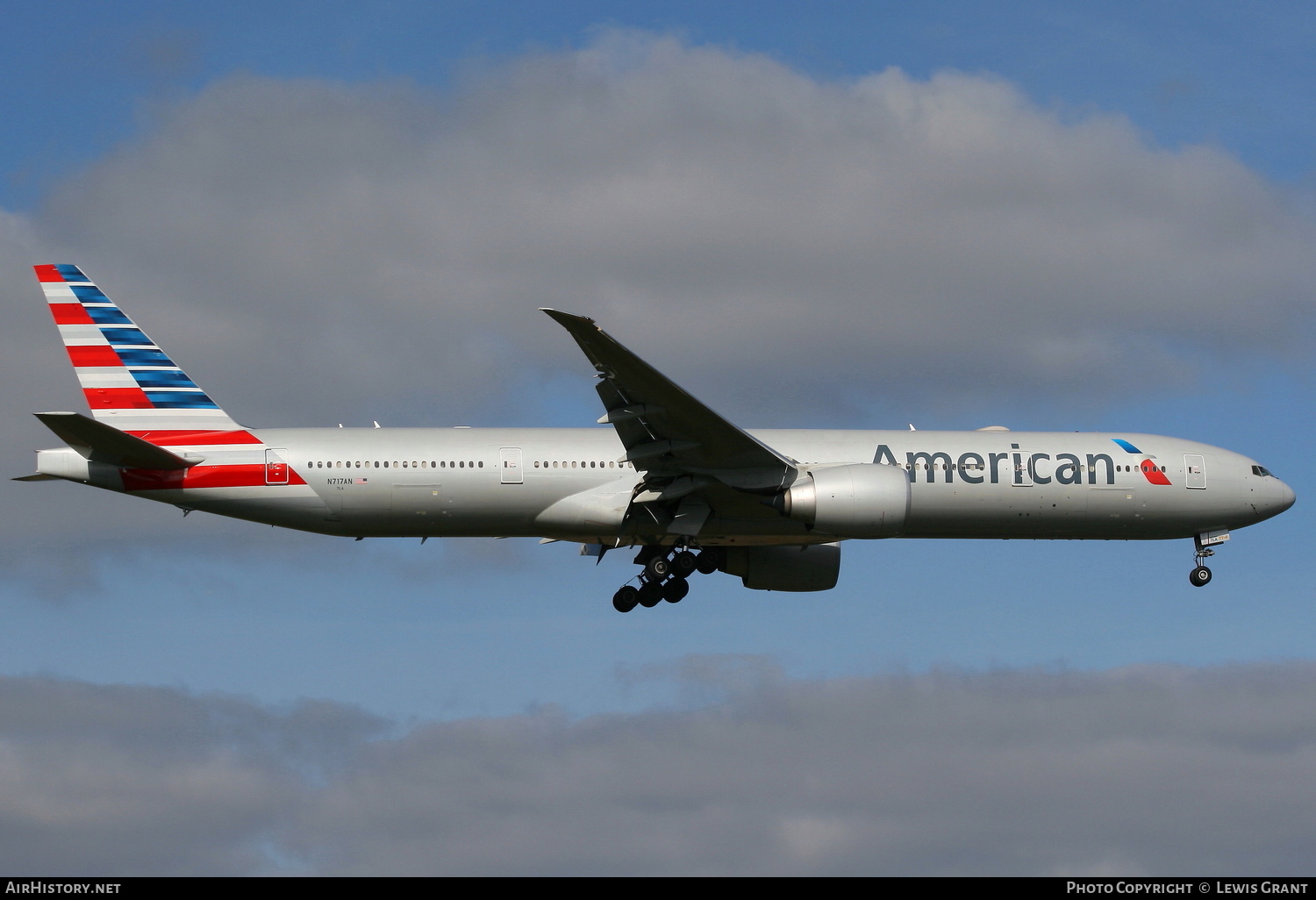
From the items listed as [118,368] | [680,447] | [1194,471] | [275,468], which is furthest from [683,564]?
[118,368]

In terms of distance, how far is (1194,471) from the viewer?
118ft

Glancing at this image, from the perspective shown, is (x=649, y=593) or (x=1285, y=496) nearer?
(x=649, y=593)

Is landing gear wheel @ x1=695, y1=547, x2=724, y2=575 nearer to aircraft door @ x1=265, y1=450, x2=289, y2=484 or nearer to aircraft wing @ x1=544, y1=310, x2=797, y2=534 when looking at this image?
aircraft wing @ x1=544, y1=310, x2=797, y2=534

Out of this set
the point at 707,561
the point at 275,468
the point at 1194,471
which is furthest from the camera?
the point at 1194,471

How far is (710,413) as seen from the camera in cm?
3081

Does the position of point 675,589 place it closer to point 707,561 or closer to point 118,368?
point 707,561

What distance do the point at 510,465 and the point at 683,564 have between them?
4943 millimetres

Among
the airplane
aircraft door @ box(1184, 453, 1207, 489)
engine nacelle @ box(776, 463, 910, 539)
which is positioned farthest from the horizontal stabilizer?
aircraft door @ box(1184, 453, 1207, 489)

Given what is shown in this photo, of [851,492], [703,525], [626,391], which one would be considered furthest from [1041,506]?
[626,391]

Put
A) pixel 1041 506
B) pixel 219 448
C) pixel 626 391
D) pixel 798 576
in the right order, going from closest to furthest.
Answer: pixel 626 391 → pixel 219 448 → pixel 1041 506 → pixel 798 576

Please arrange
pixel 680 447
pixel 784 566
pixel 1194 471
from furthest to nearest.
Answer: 1. pixel 784 566
2. pixel 1194 471
3. pixel 680 447

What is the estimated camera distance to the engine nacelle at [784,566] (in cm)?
3694
